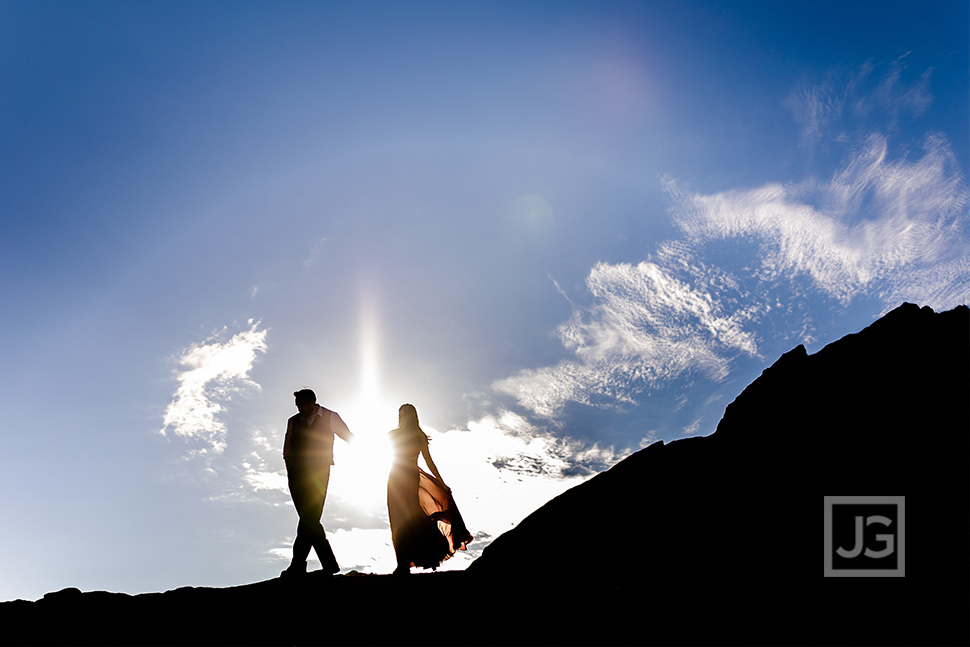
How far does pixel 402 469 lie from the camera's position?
9594 mm

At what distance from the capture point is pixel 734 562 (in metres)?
6.19

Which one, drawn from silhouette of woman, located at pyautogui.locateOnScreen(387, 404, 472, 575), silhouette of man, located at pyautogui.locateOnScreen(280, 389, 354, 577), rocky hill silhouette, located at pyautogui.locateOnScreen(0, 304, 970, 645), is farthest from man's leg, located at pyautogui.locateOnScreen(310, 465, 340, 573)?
silhouette of woman, located at pyautogui.locateOnScreen(387, 404, 472, 575)

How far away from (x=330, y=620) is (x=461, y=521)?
4.19 m

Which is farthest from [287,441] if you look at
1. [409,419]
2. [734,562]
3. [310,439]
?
[734,562]

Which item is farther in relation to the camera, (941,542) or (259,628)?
(259,628)

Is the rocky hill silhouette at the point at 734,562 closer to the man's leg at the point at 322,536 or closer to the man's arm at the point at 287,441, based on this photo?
the man's leg at the point at 322,536

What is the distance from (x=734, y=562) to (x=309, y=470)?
615 centimetres

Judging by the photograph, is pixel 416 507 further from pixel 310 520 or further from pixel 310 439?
pixel 310 439

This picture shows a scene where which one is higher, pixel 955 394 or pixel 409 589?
pixel 955 394

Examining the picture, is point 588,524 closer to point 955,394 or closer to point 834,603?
point 834,603

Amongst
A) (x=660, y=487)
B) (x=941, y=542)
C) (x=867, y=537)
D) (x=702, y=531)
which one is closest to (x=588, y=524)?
(x=660, y=487)

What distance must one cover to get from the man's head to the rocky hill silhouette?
253 centimetres

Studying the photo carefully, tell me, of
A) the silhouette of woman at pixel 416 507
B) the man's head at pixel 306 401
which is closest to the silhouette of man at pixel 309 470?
the man's head at pixel 306 401

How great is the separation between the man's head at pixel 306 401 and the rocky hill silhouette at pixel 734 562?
8.30 ft
